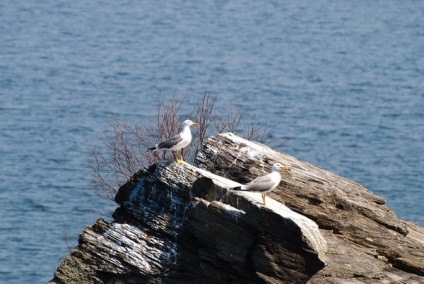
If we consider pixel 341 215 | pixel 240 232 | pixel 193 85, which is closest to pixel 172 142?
pixel 240 232

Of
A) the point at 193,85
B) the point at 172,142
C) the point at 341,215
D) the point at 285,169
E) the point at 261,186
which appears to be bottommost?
the point at 193,85

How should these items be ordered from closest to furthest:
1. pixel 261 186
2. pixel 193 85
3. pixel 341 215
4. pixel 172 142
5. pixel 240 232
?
pixel 261 186 → pixel 240 232 → pixel 172 142 → pixel 341 215 → pixel 193 85

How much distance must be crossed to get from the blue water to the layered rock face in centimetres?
2301

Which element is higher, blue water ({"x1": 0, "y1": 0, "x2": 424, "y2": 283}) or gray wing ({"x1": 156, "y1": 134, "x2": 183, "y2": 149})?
gray wing ({"x1": 156, "y1": 134, "x2": 183, "y2": 149})

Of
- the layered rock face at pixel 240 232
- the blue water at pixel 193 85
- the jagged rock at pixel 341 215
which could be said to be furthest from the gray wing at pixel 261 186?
the blue water at pixel 193 85

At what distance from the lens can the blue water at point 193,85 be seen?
211 ft

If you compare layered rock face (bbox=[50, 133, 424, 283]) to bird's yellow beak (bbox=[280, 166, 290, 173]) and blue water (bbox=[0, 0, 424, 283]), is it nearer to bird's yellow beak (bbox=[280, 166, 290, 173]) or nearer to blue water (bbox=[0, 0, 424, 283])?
bird's yellow beak (bbox=[280, 166, 290, 173])

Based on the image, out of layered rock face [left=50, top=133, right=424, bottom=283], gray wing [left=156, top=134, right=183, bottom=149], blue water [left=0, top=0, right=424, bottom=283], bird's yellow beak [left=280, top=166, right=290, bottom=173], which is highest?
gray wing [left=156, top=134, right=183, bottom=149]

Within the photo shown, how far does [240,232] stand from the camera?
89.4ft

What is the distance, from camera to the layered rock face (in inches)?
1054

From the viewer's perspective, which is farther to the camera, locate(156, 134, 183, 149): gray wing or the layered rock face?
locate(156, 134, 183, 149): gray wing

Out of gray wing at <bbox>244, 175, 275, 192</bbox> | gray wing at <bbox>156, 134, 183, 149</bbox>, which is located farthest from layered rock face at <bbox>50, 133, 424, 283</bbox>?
gray wing at <bbox>156, 134, 183, 149</bbox>

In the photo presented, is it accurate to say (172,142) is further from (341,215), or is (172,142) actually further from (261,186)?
(341,215)

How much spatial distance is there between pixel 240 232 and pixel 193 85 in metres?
63.3
